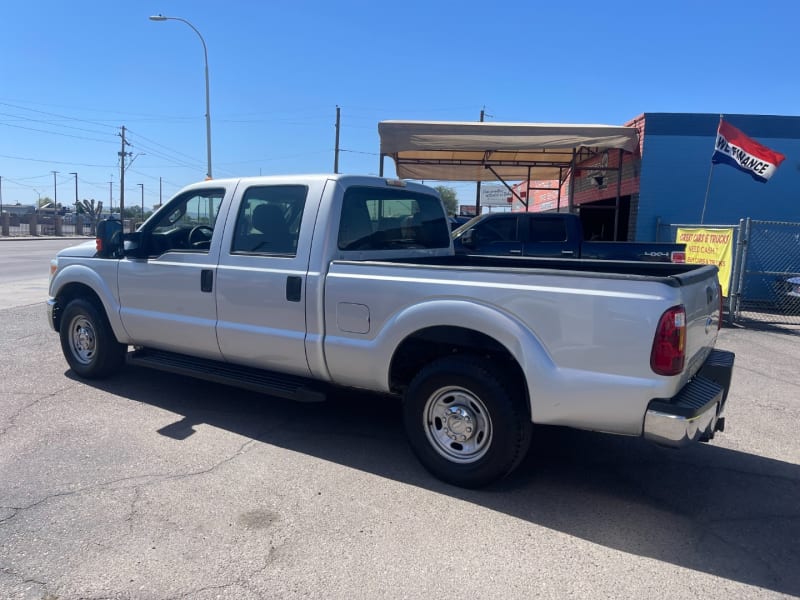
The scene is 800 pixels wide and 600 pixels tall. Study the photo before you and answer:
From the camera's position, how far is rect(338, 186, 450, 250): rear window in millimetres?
4641

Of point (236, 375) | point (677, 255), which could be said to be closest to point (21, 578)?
point (236, 375)

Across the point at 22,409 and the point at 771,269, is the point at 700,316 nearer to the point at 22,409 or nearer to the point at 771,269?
the point at 22,409

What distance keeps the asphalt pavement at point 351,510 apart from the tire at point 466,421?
0.18 m

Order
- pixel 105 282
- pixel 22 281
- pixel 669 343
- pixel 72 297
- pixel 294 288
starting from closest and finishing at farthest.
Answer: pixel 669 343 < pixel 294 288 < pixel 105 282 < pixel 72 297 < pixel 22 281

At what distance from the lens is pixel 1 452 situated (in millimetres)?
4285

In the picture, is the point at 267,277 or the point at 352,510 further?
the point at 267,277

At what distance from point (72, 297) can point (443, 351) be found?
13.6 ft

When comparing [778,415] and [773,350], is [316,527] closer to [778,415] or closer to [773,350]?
[778,415]

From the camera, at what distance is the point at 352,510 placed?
3594 millimetres

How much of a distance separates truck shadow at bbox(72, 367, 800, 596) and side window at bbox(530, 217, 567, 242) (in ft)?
20.2

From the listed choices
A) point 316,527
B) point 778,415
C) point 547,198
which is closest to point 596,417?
point 316,527

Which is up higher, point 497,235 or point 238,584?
point 497,235

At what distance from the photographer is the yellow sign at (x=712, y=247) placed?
1055 cm

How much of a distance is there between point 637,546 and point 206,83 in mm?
26242
